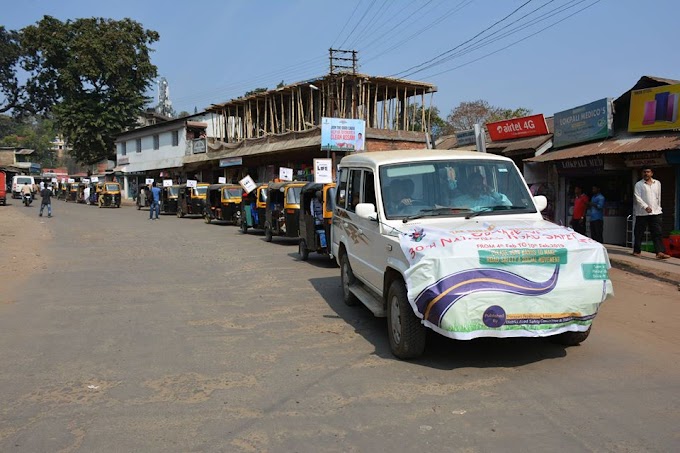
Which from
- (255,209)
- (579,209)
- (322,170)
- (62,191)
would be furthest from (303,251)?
(62,191)

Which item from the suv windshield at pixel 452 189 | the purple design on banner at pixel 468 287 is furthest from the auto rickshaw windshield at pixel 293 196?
the purple design on banner at pixel 468 287

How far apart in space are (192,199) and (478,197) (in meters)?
28.2

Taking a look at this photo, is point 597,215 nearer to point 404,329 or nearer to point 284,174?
point 404,329

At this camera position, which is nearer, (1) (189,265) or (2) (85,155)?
(1) (189,265)

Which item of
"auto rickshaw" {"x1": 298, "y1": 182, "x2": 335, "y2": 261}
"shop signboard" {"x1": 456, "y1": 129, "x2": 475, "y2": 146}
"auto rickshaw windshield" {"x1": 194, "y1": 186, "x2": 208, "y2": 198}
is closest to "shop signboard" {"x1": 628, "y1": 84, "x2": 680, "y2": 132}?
"auto rickshaw" {"x1": 298, "y1": 182, "x2": 335, "y2": 261}

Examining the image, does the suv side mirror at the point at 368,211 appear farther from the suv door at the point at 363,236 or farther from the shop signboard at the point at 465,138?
the shop signboard at the point at 465,138

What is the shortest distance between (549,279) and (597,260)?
0.50 m

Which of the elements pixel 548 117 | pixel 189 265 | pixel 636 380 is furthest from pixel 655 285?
pixel 548 117

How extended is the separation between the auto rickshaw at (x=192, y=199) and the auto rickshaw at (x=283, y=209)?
14849 millimetres

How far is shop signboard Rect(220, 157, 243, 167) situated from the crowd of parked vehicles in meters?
30.3

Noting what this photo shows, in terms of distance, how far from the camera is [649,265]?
34.3 ft

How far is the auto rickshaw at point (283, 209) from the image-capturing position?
15891mm

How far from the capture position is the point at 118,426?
13.2ft

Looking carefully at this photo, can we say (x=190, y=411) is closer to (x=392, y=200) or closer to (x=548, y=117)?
(x=392, y=200)
